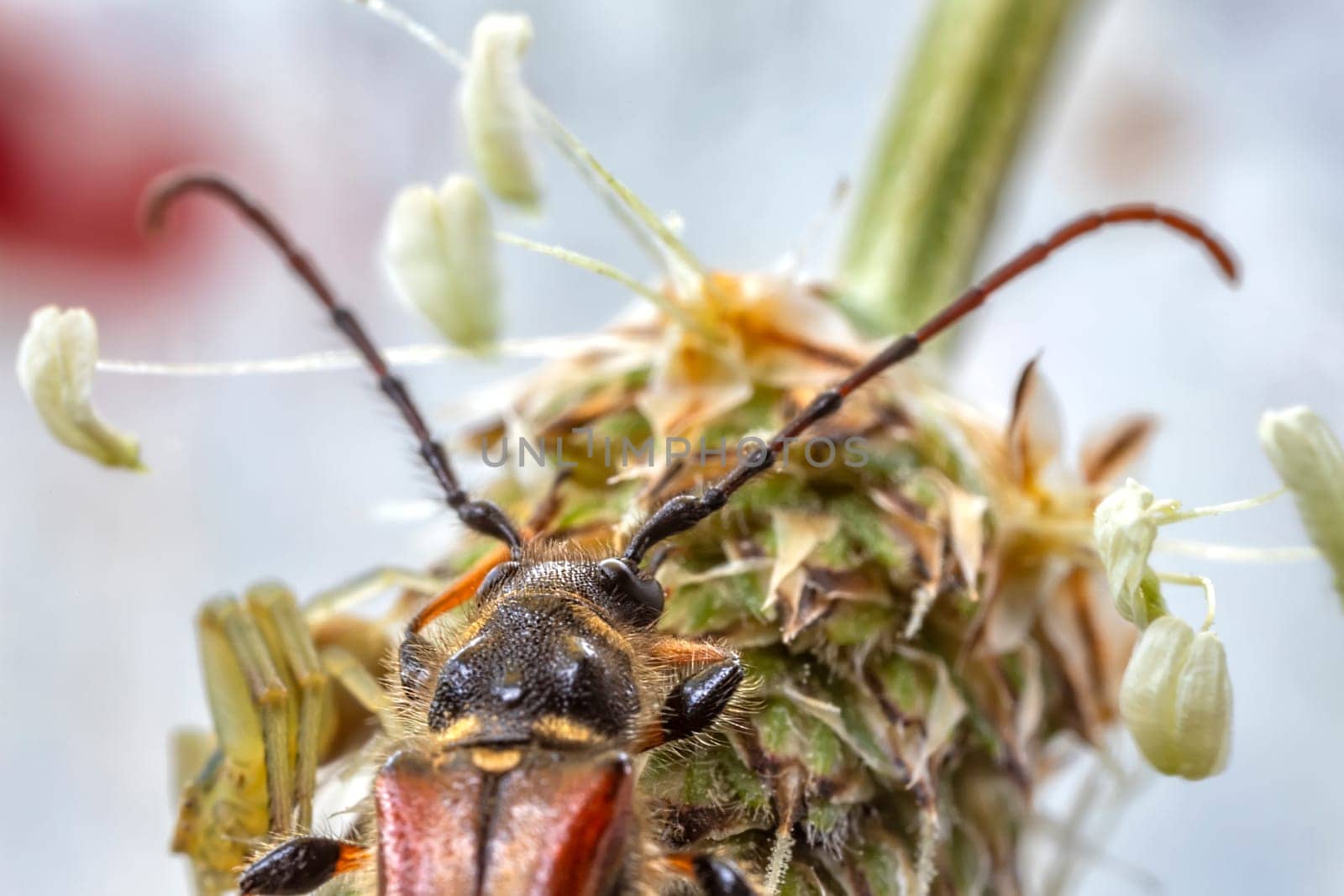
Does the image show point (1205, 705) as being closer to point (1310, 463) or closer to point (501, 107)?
point (1310, 463)

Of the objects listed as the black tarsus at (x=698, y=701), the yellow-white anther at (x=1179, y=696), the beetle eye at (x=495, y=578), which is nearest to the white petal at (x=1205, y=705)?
the yellow-white anther at (x=1179, y=696)

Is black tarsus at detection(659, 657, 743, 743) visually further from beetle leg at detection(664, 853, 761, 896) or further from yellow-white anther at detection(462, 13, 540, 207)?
yellow-white anther at detection(462, 13, 540, 207)

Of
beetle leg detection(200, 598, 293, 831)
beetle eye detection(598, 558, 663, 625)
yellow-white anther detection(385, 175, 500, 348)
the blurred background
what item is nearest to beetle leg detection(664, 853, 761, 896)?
beetle eye detection(598, 558, 663, 625)

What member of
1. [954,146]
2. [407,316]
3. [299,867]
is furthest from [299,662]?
[407,316]

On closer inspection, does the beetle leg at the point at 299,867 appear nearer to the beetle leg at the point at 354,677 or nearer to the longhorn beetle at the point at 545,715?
the longhorn beetle at the point at 545,715

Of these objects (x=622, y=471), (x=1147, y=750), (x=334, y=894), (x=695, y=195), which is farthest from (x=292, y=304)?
(x=1147, y=750)
